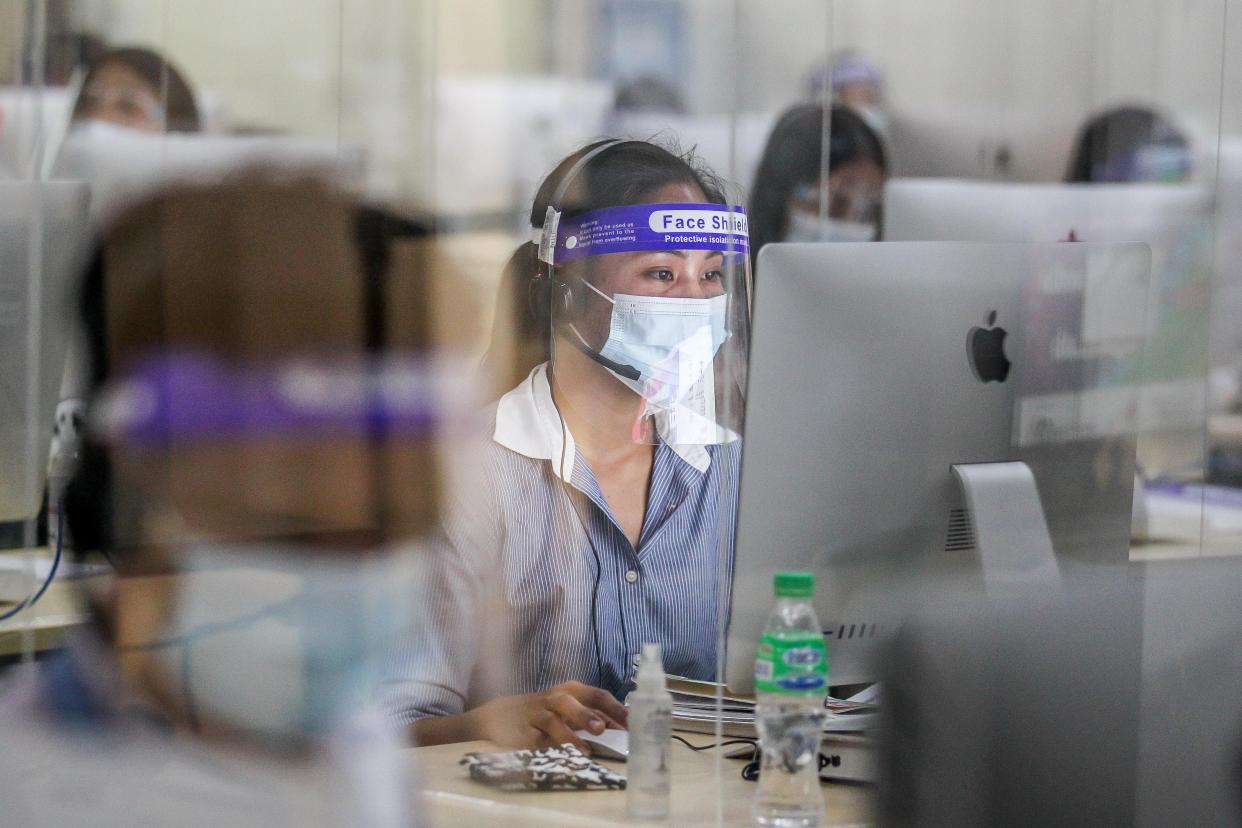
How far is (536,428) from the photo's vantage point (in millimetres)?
1547

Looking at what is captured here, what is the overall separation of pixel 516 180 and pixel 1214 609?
129cm

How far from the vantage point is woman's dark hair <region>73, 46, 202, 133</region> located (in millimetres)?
1741

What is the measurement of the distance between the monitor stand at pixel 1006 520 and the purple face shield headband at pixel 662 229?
421 millimetres

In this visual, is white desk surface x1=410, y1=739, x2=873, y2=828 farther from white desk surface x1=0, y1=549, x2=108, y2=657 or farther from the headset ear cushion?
white desk surface x1=0, y1=549, x2=108, y2=657

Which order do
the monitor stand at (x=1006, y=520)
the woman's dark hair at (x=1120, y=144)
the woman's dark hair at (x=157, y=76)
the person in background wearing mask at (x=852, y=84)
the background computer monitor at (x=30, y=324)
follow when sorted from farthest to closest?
the person in background wearing mask at (x=852, y=84), the woman's dark hair at (x=1120, y=144), the woman's dark hair at (x=157, y=76), the background computer monitor at (x=30, y=324), the monitor stand at (x=1006, y=520)

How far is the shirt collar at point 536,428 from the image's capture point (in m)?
Answer: 1.54

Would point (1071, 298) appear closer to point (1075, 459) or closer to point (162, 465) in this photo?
point (1075, 459)

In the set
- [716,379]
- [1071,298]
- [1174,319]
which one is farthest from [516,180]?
[1174,319]

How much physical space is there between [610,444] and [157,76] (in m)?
0.83

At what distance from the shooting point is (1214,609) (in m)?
0.88

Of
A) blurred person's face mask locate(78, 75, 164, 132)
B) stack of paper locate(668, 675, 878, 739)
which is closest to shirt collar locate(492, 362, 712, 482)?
stack of paper locate(668, 675, 878, 739)

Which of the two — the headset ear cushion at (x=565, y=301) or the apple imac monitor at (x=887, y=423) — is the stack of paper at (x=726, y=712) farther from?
the headset ear cushion at (x=565, y=301)

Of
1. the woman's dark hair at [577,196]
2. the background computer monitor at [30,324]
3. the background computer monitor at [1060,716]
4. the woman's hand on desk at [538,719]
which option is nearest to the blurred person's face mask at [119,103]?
the background computer monitor at [30,324]

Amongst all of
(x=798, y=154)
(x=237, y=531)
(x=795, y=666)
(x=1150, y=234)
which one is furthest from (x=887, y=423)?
(x=798, y=154)
